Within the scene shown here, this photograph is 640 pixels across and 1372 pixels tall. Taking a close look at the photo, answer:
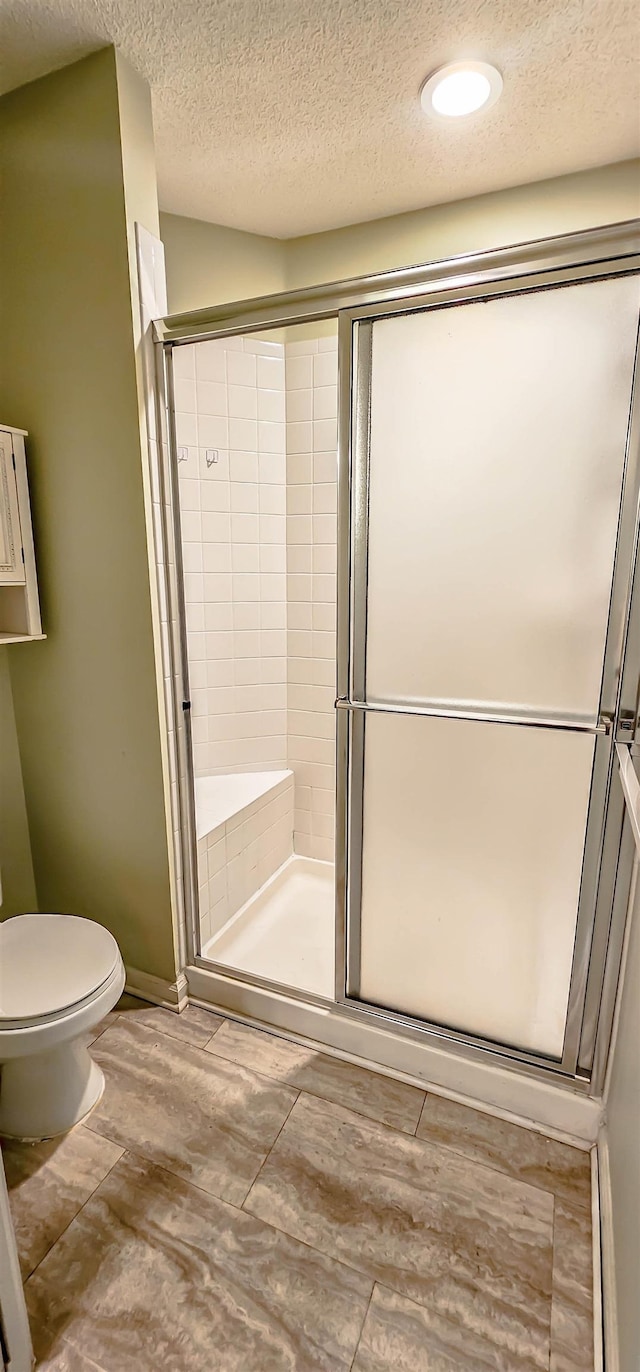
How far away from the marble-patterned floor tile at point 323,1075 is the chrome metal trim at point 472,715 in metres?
1.00

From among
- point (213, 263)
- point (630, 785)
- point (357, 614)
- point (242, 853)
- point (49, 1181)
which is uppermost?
point (213, 263)

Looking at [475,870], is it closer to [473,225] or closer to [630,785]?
[630,785]

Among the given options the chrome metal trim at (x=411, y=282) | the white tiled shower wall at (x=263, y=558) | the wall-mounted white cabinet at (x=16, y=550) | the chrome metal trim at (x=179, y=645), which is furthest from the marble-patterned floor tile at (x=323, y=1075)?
the chrome metal trim at (x=411, y=282)

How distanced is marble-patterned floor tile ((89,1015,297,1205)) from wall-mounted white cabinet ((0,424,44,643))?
1.22 meters

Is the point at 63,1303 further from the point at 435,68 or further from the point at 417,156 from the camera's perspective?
the point at 417,156

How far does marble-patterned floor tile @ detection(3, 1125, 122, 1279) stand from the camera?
1231 mm

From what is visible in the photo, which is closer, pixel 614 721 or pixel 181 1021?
pixel 614 721

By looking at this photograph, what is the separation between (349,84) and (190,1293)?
2615 mm

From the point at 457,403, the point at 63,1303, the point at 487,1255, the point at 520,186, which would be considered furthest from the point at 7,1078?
the point at 520,186

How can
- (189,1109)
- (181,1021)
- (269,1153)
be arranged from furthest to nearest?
1. (181,1021)
2. (189,1109)
3. (269,1153)

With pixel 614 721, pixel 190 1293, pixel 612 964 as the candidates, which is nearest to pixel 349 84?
pixel 614 721

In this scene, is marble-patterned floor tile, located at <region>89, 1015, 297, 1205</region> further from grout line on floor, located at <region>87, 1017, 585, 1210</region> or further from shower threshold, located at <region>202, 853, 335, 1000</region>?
shower threshold, located at <region>202, 853, 335, 1000</region>

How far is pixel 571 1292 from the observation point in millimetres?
1133

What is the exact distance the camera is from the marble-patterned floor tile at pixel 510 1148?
132 centimetres
